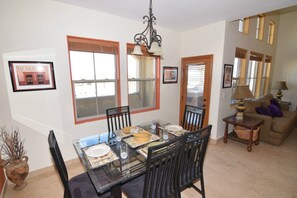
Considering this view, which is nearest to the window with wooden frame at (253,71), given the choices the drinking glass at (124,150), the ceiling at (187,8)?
the ceiling at (187,8)

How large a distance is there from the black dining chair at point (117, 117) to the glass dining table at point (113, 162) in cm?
47

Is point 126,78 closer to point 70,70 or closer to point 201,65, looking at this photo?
point 70,70

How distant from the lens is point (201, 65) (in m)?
3.62

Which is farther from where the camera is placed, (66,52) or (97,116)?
(97,116)

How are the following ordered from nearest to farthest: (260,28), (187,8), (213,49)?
(187,8) → (213,49) → (260,28)

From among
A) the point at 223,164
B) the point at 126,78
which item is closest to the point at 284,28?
the point at 223,164

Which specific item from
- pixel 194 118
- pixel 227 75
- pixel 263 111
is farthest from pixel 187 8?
pixel 263 111

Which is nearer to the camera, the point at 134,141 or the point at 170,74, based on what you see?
the point at 134,141

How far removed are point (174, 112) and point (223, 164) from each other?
70.4 inches

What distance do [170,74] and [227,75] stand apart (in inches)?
52.3

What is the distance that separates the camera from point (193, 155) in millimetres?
1615

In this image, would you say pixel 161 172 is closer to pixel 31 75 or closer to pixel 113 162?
pixel 113 162

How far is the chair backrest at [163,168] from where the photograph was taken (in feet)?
4.01

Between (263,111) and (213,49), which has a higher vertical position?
(213,49)
